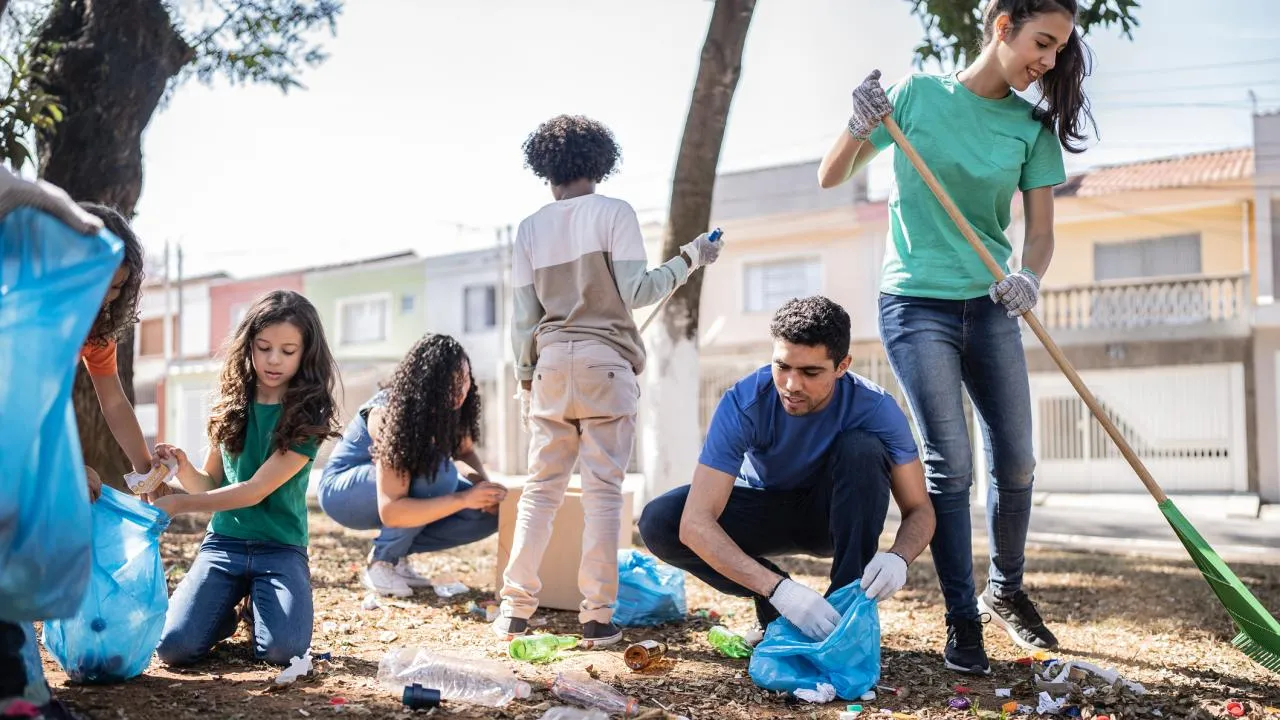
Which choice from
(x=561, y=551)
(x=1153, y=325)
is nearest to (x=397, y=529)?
(x=561, y=551)

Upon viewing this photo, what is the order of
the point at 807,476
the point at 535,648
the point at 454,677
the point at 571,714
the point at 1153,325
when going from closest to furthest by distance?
1. the point at 571,714
2. the point at 454,677
3. the point at 535,648
4. the point at 807,476
5. the point at 1153,325

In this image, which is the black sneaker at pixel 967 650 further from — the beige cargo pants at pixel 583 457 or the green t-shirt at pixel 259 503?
the green t-shirt at pixel 259 503

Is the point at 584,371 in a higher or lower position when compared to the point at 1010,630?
higher

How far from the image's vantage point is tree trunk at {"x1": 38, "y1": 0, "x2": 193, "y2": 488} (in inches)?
192

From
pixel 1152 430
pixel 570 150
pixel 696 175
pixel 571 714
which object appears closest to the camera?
pixel 571 714

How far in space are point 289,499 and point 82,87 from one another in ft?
10.5

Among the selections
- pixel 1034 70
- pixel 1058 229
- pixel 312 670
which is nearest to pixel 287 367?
pixel 312 670

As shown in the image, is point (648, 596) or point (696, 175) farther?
point (696, 175)

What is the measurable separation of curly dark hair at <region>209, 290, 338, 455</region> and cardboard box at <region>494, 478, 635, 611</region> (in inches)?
35.9

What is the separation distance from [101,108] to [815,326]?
13.4 ft

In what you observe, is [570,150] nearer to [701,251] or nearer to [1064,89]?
[701,251]

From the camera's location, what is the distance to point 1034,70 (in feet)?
9.55

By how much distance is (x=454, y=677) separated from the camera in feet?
8.33

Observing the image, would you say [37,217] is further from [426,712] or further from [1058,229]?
[1058,229]
